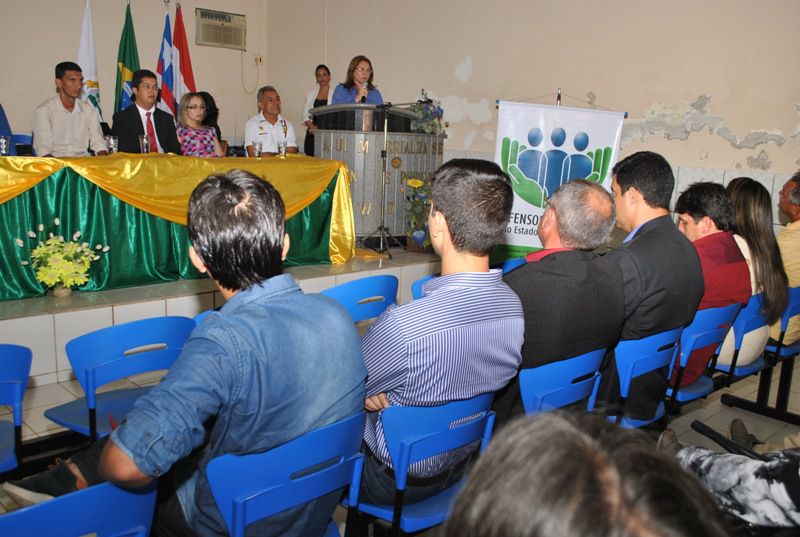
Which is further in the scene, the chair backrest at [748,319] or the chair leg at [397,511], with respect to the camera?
the chair backrest at [748,319]

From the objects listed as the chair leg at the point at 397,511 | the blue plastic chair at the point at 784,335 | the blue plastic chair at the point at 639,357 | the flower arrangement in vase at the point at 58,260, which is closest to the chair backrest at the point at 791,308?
the blue plastic chair at the point at 784,335

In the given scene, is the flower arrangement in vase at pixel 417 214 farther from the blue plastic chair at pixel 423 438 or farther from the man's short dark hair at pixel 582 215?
the blue plastic chair at pixel 423 438

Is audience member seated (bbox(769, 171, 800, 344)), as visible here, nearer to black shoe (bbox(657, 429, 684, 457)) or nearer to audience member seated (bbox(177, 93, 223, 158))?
black shoe (bbox(657, 429, 684, 457))

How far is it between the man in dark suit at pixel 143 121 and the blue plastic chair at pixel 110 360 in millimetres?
2973

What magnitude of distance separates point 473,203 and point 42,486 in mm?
1290

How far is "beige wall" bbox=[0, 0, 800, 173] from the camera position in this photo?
15.9 feet

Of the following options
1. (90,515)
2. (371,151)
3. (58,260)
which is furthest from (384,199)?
(90,515)

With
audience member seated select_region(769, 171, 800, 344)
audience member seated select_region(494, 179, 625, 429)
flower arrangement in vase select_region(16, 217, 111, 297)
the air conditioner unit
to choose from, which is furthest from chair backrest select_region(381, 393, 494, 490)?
the air conditioner unit

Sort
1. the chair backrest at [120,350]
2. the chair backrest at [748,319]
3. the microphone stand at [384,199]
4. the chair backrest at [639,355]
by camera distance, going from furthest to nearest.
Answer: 1. the microphone stand at [384,199]
2. the chair backrest at [748,319]
3. the chair backrest at [639,355]
4. the chair backrest at [120,350]

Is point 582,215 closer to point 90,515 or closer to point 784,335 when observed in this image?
point 784,335

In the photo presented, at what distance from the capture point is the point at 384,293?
279cm

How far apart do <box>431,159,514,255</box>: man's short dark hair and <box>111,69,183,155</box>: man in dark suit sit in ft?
11.3

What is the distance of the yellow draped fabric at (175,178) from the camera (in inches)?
144

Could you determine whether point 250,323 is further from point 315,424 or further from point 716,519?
point 716,519
